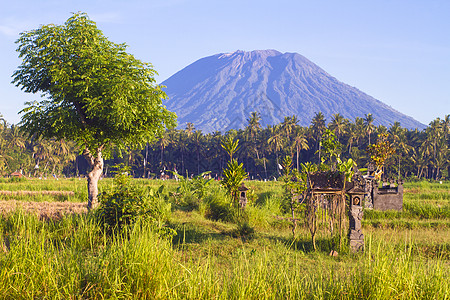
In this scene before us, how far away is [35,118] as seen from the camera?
14352 millimetres

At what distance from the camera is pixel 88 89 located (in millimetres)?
13891

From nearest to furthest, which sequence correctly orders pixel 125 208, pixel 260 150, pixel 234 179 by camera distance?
1. pixel 125 208
2. pixel 234 179
3. pixel 260 150

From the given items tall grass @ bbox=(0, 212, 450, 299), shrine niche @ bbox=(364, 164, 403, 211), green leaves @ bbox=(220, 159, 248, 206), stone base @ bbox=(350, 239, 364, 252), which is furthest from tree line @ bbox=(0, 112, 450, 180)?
tall grass @ bbox=(0, 212, 450, 299)

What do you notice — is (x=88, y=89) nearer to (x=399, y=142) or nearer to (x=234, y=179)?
(x=234, y=179)

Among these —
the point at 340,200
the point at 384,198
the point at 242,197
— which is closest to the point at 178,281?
the point at 340,200

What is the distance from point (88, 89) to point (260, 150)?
71692 millimetres

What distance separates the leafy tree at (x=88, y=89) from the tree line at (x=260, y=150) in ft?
184

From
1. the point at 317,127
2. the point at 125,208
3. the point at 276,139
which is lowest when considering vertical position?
the point at 125,208

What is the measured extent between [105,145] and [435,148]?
74300 mm

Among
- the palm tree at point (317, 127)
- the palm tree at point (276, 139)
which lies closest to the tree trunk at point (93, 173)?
the palm tree at point (276, 139)

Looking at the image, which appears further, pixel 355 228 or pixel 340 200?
pixel 340 200

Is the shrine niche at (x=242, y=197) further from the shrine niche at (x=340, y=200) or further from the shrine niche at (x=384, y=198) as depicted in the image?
the shrine niche at (x=384, y=198)

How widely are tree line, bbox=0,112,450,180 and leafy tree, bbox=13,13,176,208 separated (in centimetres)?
5613

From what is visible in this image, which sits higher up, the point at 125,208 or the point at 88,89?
the point at 88,89
